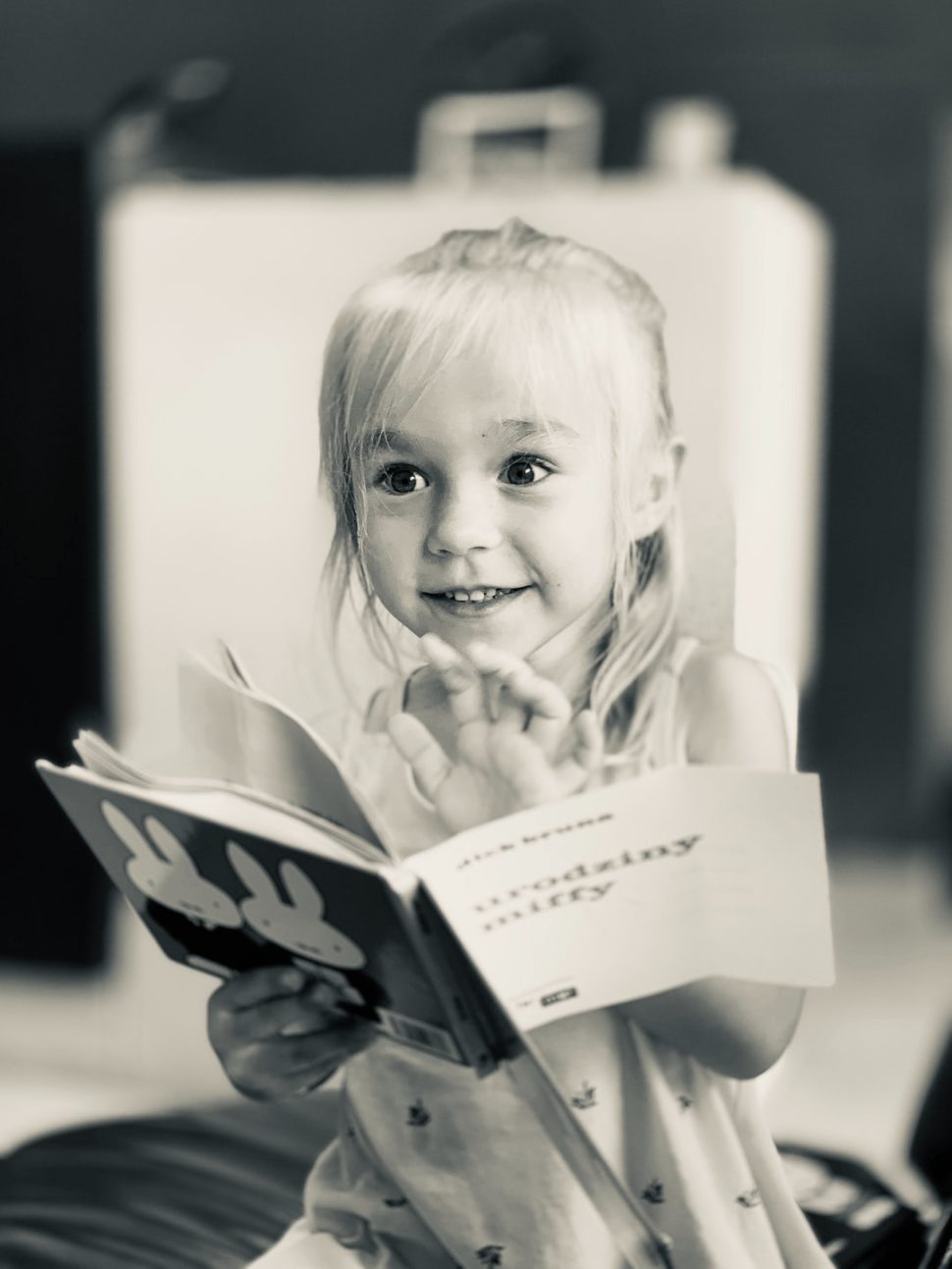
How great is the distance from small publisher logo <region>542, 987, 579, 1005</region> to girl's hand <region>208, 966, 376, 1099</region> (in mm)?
99

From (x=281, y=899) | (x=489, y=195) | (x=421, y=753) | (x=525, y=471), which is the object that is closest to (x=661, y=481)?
(x=525, y=471)

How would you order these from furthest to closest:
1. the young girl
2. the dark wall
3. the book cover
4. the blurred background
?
the dark wall, the blurred background, the young girl, the book cover

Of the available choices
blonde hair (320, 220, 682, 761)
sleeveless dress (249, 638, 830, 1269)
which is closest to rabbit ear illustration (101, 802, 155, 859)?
sleeveless dress (249, 638, 830, 1269)

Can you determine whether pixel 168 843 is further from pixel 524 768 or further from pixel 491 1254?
pixel 491 1254

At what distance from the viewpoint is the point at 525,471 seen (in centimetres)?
83

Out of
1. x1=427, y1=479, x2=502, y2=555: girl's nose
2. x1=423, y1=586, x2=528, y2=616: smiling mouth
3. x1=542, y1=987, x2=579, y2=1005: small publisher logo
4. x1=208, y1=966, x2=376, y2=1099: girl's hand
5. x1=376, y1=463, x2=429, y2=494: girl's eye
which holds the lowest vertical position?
x1=208, y1=966, x2=376, y2=1099: girl's hand

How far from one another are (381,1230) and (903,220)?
12.6 ft

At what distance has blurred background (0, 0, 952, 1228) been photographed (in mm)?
2920

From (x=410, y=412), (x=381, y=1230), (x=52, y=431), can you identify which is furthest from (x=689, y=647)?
(x=52, y=431)

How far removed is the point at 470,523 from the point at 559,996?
→ 24 cm

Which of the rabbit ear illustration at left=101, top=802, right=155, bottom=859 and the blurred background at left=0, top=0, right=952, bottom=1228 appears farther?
the blurred background at left=0, top=0, right=952, bottom=1228

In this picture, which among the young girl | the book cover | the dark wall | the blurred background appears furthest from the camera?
the dark wall

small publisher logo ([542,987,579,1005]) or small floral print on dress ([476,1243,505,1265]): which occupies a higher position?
small publisher logo ([542,987,579,1005])

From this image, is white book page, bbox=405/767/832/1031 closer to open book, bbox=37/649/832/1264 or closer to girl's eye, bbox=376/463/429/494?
open book, bbox=37/649/832/1264
